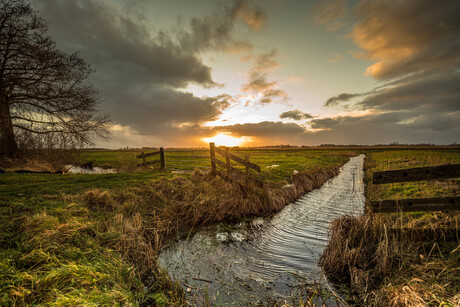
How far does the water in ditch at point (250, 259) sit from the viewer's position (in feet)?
12.2

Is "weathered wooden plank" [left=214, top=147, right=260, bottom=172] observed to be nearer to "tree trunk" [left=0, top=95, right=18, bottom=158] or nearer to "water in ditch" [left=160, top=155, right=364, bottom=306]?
"water in ditch" [left=160, top=155, right=364, bottom=306]

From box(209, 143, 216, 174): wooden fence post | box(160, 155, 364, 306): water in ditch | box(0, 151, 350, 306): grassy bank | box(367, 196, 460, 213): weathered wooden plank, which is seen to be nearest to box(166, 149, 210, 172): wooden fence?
box(209, 143, 216, 174): wooden fence post

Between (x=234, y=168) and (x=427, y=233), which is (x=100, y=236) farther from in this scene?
(x=427, y=233)

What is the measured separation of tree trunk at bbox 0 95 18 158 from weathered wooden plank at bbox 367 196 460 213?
2295 cm

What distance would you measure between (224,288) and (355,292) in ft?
8.48

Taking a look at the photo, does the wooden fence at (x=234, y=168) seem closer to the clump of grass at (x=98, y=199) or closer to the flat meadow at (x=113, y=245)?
the flat meadow at (x=113, y=245)

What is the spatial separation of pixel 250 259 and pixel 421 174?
4574mm

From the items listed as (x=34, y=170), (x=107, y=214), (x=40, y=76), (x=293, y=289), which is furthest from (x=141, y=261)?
(x=40, y=76)

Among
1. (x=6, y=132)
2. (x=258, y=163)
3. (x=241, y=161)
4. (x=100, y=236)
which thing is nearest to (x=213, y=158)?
Answer: (x=241, y=161)

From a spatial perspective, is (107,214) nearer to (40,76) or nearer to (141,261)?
(141,261)

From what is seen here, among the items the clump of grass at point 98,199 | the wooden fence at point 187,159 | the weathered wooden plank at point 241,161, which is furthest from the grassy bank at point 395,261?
the wooden fence at point 187,159

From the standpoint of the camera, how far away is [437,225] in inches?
159

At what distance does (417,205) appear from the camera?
4.39m

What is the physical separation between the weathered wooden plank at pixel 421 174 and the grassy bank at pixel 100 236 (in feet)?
15.8
